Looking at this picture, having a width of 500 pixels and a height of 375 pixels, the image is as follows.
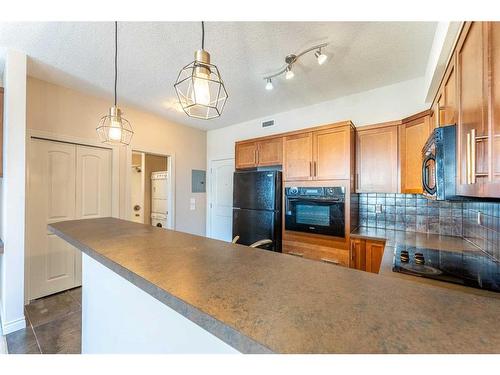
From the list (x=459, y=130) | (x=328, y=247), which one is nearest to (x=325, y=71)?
(x=459, y=130)

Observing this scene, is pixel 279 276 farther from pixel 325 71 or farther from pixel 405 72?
pixel 405 72

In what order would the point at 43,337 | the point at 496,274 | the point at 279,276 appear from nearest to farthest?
the point at 279,276, the point at 496,274, the point at 43,337

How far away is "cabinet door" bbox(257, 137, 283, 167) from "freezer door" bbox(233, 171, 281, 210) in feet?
0.72

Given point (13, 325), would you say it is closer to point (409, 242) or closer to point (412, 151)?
point (409, 242)

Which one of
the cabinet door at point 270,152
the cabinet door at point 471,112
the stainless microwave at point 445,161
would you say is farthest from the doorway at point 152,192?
the cabinet door at point 471,112

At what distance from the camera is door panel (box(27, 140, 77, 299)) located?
101 inches

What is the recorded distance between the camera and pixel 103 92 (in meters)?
2.87

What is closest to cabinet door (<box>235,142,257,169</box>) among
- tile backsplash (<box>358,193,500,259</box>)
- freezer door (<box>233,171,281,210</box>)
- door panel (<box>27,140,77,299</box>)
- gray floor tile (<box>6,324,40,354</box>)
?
freezer door (<box>233,171,281,210</box>)

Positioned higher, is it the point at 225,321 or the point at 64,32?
the point at 64,32

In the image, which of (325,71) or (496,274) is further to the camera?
(325,71)

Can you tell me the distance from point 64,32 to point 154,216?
10.7ft

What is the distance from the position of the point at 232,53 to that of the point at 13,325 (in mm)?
3154

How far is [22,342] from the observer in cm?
195
